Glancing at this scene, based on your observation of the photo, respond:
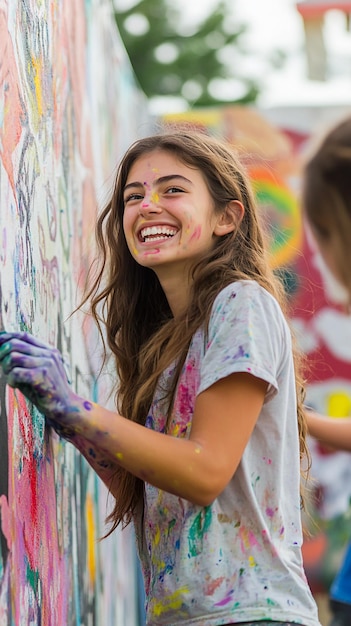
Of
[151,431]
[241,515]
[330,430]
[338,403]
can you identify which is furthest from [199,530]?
[338,403]

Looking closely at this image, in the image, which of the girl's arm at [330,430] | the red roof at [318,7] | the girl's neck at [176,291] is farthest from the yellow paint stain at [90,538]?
the red roof at [318,7]

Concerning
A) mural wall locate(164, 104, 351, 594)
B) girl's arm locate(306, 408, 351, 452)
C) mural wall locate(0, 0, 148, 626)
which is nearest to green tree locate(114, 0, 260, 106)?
mural wall locate(164, 104, 351, 594)

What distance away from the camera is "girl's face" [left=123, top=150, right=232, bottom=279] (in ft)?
8.62

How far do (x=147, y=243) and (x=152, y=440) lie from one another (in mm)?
660

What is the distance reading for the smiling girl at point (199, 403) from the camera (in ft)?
7.02

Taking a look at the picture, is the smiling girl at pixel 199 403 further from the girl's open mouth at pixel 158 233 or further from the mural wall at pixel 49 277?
the mural wall at pixel 49 277

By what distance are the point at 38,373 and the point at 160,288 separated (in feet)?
2.96

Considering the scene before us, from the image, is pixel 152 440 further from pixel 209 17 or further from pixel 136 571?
pixel 209 17

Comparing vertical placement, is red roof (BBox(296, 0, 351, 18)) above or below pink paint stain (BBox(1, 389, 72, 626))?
above

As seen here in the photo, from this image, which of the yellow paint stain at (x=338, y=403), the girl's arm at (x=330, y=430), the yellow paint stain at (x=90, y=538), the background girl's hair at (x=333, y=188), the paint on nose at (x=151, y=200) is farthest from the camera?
the yellow paint stain at (x=338, y=403)

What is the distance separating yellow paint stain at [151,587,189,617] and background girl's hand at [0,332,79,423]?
0.48 m

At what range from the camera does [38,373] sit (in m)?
2.03

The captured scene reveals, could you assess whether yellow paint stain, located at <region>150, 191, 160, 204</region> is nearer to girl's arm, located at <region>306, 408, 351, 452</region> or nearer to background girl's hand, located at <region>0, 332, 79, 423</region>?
background girl's hand, located at <region>0, 332, 79, 423</region>

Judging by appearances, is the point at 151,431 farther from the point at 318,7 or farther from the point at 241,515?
the point at 318,7
